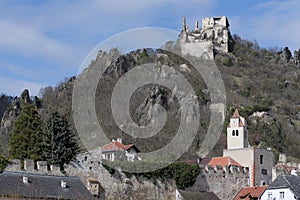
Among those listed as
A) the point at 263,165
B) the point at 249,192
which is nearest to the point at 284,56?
the point at 263,165

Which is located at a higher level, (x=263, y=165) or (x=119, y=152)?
(x=119, y=152)

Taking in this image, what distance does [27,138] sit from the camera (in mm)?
42938

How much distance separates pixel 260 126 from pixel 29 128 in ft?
158

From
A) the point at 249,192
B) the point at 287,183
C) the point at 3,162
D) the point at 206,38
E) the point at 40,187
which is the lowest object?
the point at 249,192

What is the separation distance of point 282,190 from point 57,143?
53.0 ft

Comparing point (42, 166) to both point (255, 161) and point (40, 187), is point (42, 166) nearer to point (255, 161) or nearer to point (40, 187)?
point (40, 187)

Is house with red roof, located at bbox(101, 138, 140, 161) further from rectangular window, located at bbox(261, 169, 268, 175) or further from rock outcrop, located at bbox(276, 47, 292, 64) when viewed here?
rock outcrop, located at bbox(276, 47, 292, 64)

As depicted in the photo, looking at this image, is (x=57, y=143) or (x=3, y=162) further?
(x=57, y=143)

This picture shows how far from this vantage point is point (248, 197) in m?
48.0

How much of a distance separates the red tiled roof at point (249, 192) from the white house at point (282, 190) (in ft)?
1.47

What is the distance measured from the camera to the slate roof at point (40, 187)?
1483 inches

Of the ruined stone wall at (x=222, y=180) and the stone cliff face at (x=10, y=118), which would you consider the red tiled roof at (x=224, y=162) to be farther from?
the stone cliff face at (x=10, y=118)

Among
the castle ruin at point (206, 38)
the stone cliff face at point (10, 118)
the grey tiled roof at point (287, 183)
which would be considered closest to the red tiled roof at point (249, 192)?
the grey tiled roof at point (287, 183)

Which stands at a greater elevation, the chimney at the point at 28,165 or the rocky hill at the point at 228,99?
the rocky hill at the point at 228,99
